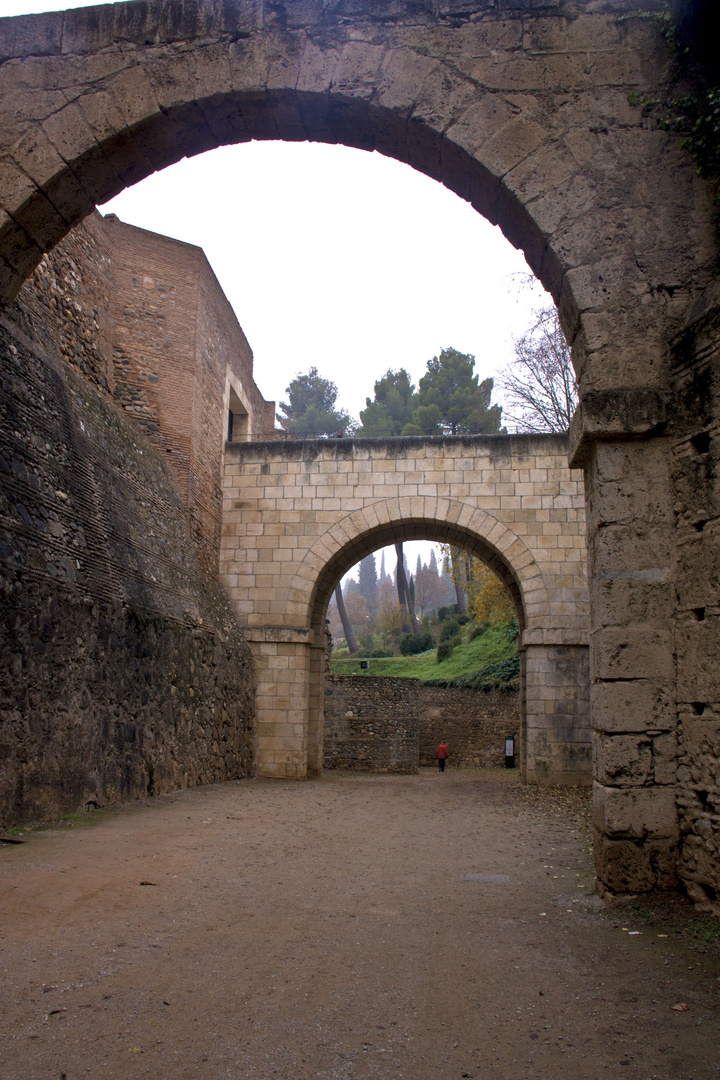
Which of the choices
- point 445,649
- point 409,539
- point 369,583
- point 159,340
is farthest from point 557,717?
point 369,583

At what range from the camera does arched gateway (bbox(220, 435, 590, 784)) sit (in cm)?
1191

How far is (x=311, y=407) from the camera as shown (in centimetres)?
4228

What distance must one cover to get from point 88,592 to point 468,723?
15849mm

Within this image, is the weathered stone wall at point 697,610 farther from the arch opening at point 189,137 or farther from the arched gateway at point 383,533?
the arched gateway at point 383,533

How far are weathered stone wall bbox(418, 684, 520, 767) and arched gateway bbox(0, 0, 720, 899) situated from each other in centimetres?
1689

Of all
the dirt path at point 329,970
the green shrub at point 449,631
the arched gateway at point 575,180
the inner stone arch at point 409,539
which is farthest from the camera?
the green shrub at point 449,631

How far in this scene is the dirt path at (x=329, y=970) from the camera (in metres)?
2.23

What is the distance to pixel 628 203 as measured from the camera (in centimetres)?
420

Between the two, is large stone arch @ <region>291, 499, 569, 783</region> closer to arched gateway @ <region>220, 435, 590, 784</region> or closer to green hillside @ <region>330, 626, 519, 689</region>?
arched gateway @ <region>220, 435, 590, 784</region>

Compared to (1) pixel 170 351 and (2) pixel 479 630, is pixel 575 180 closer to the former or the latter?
(1) pixel 170 351

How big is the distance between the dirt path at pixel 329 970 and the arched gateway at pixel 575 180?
2.48ft

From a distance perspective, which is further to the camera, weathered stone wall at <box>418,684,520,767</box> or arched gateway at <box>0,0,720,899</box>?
weathered stone wall at <box>418,684,520,767</box>

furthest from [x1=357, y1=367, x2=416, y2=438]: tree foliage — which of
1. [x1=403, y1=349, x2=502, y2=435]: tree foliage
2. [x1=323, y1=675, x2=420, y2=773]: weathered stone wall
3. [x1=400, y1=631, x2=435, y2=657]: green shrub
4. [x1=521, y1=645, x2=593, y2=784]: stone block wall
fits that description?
[x1=521, y1=645, x2=593, y2=784]: stone block wall

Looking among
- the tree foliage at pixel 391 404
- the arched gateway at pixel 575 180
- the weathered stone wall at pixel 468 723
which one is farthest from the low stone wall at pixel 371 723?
the tree foliage at pixel 391 404
